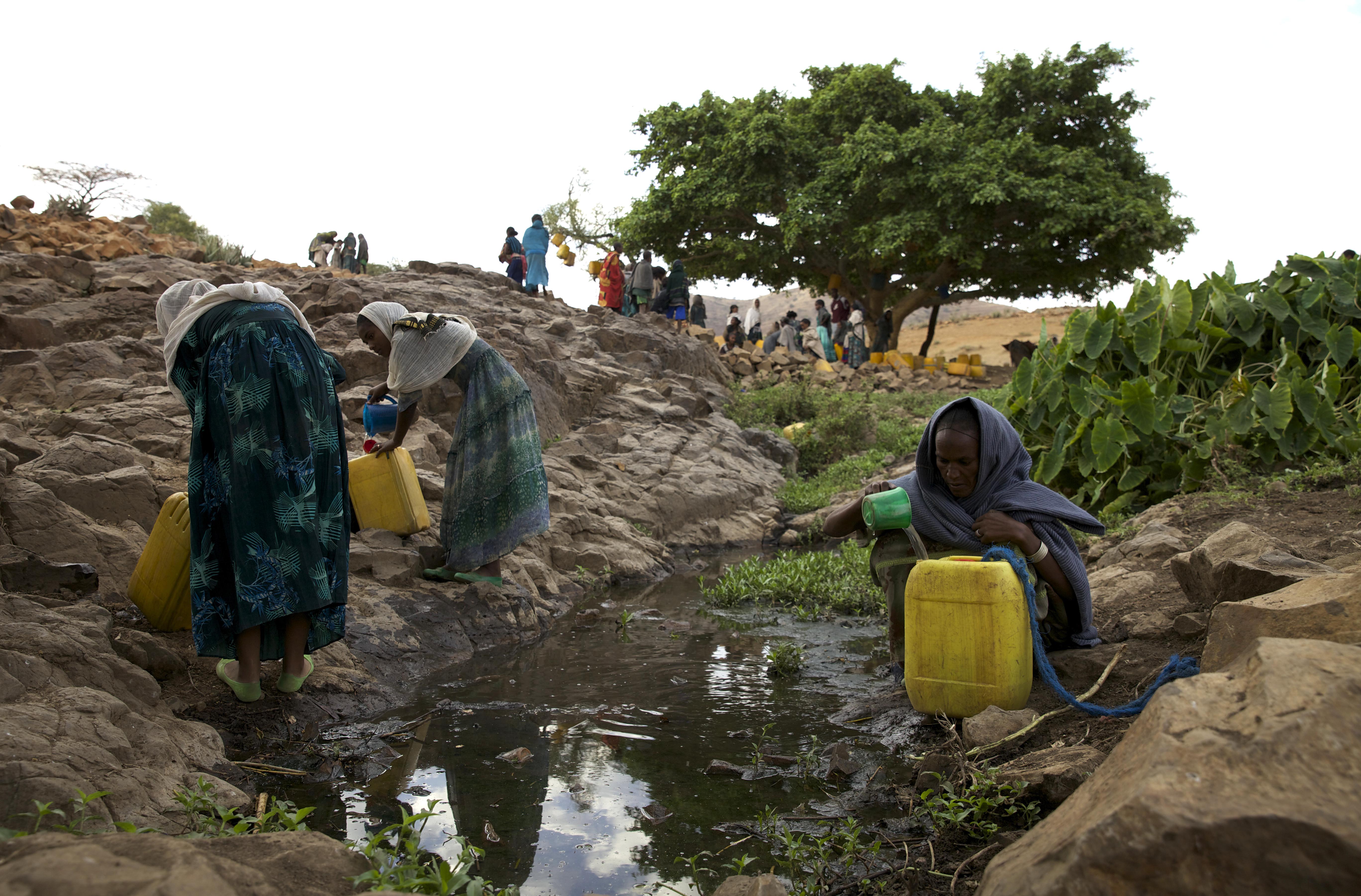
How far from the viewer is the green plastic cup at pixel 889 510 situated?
306cm

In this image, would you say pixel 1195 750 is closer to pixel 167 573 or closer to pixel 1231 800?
pixel 1231 800

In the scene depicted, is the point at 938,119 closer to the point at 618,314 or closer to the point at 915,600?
the point at 618,314

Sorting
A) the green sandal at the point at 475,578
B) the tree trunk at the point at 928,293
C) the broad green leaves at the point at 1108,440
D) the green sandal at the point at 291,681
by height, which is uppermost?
the tree trunk at the point at 928,293

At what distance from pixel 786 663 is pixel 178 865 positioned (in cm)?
298

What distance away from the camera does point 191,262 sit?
958 centimetres

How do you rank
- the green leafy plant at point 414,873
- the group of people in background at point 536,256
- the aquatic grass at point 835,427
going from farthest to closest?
the group of people in background at point 536,256 → the aquatic grass at point 835,427 → the green leafy plant at point 414,873

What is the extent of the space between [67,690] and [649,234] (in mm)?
17762

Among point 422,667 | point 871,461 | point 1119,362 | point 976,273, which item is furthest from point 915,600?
point 976,273

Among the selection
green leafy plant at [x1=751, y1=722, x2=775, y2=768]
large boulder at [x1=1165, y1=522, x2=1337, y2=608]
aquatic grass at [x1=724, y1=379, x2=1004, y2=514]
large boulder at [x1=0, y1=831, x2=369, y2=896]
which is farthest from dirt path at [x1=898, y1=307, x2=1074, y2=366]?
large boulder at [x1=0, y1=831, x2=369, y2=896]

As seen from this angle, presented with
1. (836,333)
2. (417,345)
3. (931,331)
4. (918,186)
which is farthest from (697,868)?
(931,331)

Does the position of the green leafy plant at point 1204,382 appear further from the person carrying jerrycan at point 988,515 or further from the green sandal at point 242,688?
the green sandal at point 242,688

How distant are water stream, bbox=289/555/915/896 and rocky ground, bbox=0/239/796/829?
386 mm

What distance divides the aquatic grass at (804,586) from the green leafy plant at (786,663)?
4.02 ft

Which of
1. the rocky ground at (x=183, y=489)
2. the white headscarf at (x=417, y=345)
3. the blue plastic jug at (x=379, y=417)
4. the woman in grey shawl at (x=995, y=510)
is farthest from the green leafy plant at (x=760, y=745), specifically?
the blue plastic jug at (x=379, y=417)
